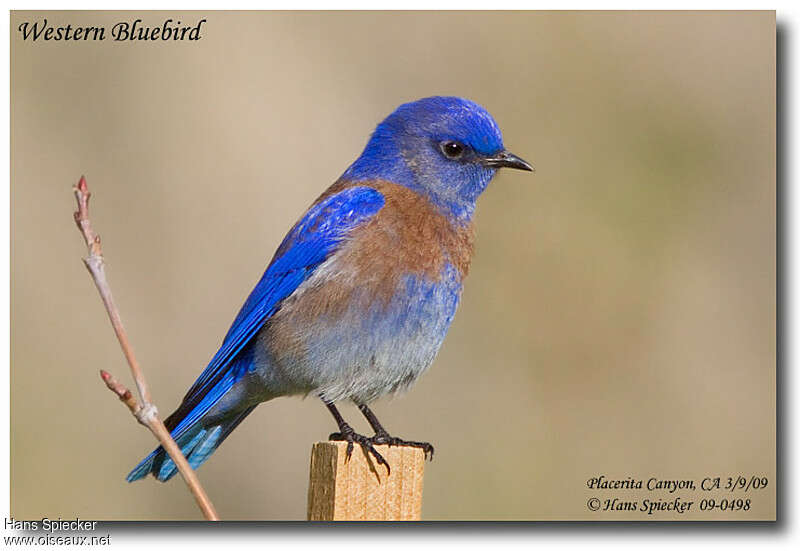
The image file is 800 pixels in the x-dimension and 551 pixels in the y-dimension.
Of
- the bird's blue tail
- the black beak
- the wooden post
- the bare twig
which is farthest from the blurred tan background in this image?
the bare twig

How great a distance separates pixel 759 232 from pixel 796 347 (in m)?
1.25

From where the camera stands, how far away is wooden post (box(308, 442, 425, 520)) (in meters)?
3.91

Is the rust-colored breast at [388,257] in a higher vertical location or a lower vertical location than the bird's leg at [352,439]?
higher

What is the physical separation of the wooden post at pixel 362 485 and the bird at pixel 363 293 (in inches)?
25.4

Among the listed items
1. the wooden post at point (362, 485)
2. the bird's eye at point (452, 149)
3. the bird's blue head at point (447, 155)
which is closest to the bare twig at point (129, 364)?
the wooden post at point (362, 485)

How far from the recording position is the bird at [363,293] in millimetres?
4914

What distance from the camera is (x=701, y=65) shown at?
A: 670cm

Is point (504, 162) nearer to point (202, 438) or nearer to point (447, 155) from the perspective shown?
point (447, 155)

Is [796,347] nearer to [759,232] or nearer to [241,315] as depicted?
[759,232]

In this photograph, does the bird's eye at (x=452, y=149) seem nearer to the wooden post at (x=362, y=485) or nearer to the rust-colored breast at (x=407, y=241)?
the rust-colored breast at (x=407, y=241)

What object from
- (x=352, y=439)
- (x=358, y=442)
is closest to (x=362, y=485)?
(x=358, y=442)

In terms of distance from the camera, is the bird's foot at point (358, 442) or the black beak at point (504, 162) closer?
the bird's foot at point (358, 442)

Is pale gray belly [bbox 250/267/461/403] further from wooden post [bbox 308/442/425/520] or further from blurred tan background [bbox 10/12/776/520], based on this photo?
blurred tan background [bbox 10/12/776/520]

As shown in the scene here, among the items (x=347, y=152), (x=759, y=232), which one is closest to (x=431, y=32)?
(x=347, y=152)
